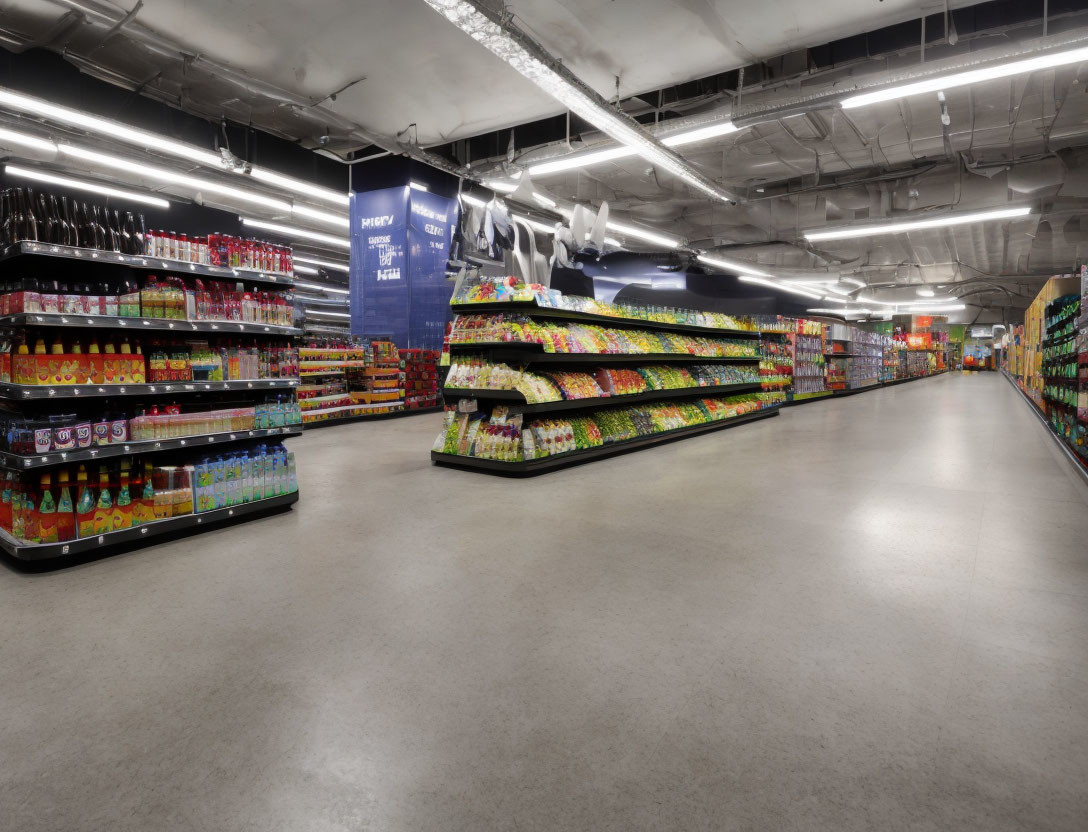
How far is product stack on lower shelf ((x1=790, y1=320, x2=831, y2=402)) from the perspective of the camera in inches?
588

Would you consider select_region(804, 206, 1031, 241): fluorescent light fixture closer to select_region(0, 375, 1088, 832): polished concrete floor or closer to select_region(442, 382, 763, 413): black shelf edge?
select_region(442, 382, 763, 413): black shelf edge

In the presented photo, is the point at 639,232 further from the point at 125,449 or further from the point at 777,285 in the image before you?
the point at 777,285

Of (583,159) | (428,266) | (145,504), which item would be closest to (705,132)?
(583,159)

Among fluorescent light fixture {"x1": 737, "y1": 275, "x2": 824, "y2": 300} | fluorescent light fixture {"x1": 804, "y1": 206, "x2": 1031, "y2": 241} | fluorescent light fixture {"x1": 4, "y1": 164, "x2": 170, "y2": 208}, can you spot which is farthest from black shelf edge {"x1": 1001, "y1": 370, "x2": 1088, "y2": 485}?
fluorescent light fixture {"x1": 4, "y1": 164, "x2": 170, "y2": 208}

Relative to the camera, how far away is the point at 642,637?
2355 millimetres

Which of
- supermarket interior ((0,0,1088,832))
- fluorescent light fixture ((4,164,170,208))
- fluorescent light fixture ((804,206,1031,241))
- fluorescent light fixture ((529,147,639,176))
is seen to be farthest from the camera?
fluorescent light fixture ((804,206,1031,241))

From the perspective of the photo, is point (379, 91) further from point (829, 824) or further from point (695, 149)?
point (829, 824)

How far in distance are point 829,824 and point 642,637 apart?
3.26ft

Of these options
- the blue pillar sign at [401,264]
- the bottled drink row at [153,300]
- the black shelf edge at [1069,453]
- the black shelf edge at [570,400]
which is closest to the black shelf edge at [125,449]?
the bottled drink row at [153,300]

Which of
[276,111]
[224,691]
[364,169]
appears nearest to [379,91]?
[276,111]

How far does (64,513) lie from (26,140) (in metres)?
7.72

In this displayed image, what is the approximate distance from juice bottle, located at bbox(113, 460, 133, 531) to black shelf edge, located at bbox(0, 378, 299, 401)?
1.44ft

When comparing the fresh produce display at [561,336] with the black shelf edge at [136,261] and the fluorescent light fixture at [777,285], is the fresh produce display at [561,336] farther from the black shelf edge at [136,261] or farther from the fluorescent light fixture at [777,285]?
the fluorescent light fixture at [777,285]

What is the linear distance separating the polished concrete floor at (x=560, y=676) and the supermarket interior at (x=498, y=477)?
0.05ft
